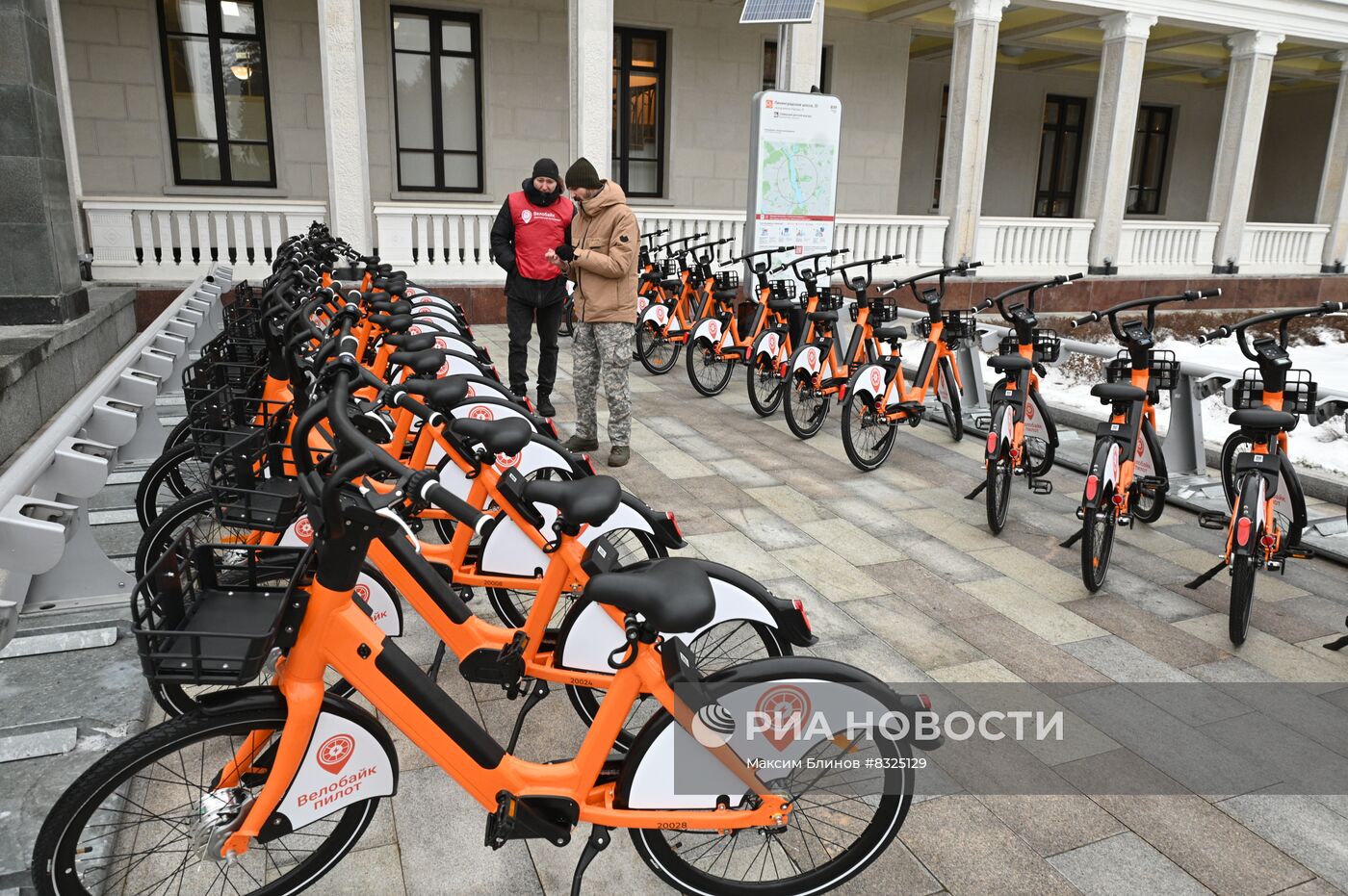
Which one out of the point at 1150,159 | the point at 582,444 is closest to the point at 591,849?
the point at 582,444

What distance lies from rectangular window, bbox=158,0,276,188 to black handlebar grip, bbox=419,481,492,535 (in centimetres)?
1197

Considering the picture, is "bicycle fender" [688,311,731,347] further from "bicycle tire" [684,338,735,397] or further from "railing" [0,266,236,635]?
"railing" [0,266,236,635]

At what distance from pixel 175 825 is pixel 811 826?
58.1 inches

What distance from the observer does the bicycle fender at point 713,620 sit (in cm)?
243

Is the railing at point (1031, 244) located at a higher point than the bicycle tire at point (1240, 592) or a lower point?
higher

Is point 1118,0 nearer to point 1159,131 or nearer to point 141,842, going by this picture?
point 1159,131

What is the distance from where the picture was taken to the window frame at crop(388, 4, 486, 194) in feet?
41.0

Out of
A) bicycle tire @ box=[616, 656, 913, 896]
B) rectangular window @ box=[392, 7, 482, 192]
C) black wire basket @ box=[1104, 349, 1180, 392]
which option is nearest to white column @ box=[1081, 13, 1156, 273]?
rectangular window @ box=[392, 7, 482, 192]

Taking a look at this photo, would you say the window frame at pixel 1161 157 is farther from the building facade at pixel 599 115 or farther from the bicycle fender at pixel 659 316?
the bicycle fender at pixel 659 316

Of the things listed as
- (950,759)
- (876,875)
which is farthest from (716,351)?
(876,875)

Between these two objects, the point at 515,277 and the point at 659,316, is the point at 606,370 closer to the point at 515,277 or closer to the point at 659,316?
the point at 515,277

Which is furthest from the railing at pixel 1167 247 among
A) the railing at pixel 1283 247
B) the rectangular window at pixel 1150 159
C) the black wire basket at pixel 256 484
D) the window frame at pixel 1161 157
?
the black wire basket at pixel 256 484

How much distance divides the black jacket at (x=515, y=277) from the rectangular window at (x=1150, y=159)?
1705 cm

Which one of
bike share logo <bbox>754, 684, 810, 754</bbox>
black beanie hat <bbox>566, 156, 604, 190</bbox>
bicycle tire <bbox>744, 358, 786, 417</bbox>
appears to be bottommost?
bicycle tire <bbox>744, 358, 786, 417</bbox>
